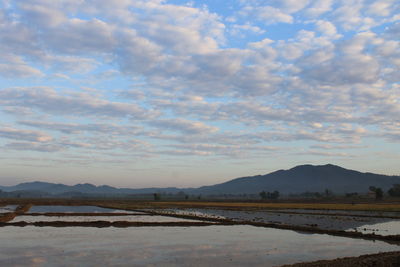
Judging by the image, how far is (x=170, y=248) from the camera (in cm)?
2353

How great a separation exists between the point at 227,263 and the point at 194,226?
20478 mm

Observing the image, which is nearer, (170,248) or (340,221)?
(170,248)

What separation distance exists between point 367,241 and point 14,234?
2655 cm

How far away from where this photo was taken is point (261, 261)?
19.7 metres

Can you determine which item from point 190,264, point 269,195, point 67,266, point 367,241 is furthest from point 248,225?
point 269,195

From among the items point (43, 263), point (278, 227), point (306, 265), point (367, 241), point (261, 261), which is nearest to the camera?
point (306, 265)

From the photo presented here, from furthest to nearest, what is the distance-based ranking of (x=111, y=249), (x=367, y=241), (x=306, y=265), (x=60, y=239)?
1. (x=367, y=241)
2. (x=60, y=239)
3. (x=111, y=249)
4. (x=306, y=265)

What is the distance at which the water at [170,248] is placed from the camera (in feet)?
63.2

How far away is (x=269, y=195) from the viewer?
584ft

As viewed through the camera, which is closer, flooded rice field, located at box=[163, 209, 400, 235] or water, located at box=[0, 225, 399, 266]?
water, located at box=[0, 225, 399, 266]

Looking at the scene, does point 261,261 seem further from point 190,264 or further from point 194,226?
point 194,226

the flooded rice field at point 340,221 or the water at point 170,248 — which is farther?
the flooded rice field at point 340,221

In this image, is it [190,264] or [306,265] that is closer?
[306,265]

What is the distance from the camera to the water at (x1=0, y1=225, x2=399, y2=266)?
758 inches
